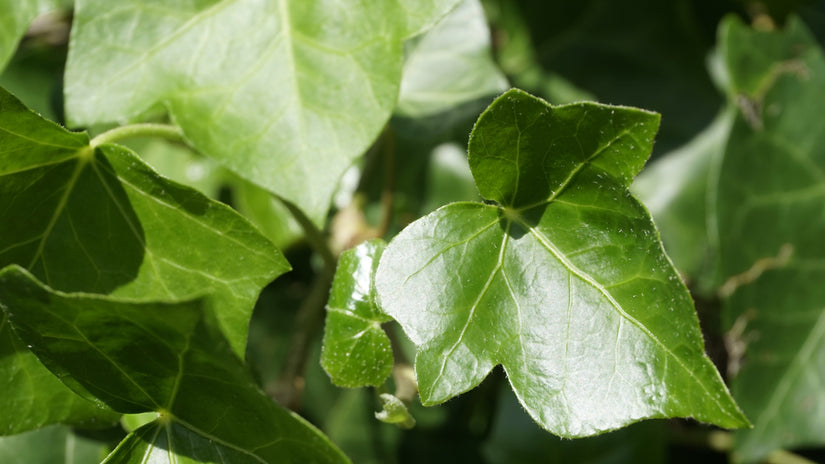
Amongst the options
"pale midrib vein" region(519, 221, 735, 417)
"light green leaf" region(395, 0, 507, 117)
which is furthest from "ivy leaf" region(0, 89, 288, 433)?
"light green leaf" region(395, 0, 507, 117)

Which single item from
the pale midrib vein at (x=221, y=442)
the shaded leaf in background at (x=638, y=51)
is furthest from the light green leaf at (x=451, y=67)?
the pale midrib vein at (x=221, y=442)

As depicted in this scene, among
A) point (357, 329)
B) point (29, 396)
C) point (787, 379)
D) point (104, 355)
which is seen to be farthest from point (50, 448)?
point (787, 379)

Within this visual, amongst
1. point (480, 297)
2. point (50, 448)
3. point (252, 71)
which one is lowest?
point (50, 448)

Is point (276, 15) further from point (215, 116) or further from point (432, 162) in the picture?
point (432, 162)

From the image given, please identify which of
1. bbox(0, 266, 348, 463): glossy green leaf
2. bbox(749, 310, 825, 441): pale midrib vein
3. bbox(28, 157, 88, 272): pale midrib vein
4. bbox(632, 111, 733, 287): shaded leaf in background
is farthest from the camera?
bbox(632, 111, 733, 287): shaded leaf in background

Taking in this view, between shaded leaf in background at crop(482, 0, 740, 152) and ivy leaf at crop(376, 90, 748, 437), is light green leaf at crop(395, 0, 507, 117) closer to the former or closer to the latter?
shaded leaf in background at crop(482, 0, 740, 152)

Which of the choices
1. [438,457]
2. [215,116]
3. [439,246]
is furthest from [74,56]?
[438,457]

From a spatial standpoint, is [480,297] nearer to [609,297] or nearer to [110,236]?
[609,297]
